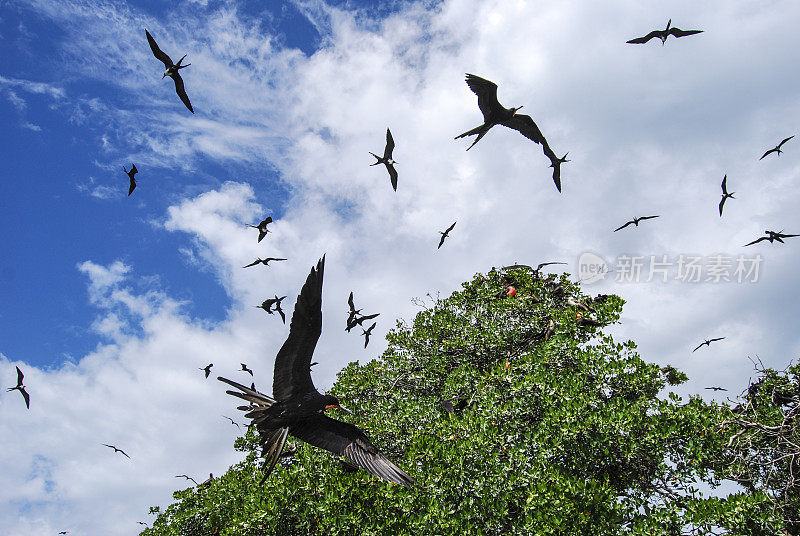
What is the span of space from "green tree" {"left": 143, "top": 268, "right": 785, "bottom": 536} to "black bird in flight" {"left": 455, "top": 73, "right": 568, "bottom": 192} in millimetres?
5703

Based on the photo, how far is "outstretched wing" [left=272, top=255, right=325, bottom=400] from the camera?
8211 millimetres

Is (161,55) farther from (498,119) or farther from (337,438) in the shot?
(337,438)

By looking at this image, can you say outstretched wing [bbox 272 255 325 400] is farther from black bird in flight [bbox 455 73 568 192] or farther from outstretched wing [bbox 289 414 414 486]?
black bird in flight [bbox 455 73 568 192]

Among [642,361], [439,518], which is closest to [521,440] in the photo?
[439,518]

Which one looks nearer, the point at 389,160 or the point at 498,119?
the point at 498,119

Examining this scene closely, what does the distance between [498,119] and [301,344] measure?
6019 mm

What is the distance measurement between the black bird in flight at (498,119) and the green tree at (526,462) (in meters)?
5.70

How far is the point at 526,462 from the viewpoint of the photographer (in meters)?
12.1

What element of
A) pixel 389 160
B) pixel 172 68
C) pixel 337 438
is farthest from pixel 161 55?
pixel 337 438

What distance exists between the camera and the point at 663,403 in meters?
12.8

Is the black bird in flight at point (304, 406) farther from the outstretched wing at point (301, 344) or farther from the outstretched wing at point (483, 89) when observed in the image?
the outstretched wing at point (483, 89)

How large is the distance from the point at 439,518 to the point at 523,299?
338 inches

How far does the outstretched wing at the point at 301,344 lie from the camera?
26.9ft

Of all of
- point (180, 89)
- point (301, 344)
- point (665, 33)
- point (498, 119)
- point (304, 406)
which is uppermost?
point (665, 33)
